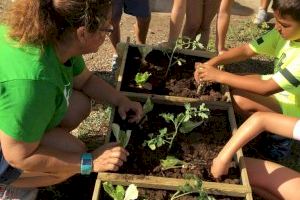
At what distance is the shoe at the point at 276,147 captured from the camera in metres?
2.78

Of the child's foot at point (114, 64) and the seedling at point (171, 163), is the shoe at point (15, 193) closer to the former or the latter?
the seedling at point (171, 163)

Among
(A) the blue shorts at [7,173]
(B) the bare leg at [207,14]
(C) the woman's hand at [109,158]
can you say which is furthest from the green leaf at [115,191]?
(B) the bare leg at [207,14]

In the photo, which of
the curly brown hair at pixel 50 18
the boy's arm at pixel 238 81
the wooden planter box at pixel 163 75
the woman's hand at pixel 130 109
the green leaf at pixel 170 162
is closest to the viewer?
the curly brown hair at pixel 50 18

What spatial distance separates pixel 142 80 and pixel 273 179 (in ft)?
3.15

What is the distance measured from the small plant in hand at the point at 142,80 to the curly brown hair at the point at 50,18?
83 cm

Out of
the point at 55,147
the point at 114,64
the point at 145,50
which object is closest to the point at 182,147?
the point at 55,147

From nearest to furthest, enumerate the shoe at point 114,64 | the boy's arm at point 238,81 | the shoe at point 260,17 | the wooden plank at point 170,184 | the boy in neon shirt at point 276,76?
the wooden plank at point 170,184 < the boy in neon shirt at point 276,76 < the boy's arm at point 238,81 < the shoe at point 114,64 < the shoe at point 260,17

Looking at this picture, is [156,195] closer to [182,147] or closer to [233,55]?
[182,147]

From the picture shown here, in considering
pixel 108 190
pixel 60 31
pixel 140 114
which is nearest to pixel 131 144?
pixel 140 114

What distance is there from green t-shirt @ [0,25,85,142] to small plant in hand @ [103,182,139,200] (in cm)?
39

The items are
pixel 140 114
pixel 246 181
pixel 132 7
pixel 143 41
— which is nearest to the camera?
pixel 246 181

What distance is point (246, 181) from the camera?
2096 mm

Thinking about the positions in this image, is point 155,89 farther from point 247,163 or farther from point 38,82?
point 38,82

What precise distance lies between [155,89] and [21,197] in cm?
104
